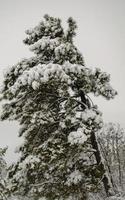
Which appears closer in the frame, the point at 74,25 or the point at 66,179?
the point at 66,179

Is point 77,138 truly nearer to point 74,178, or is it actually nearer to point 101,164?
point 74,178

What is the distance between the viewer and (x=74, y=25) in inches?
599

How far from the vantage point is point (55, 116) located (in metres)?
14.2

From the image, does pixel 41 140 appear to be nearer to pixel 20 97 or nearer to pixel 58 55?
pixel 20 97

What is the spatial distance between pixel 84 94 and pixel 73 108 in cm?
82

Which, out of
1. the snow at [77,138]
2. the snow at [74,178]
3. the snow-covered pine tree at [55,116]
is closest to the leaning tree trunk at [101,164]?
the snow-covered pine tree at [55,116]

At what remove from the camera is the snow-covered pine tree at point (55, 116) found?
1304 centimetres

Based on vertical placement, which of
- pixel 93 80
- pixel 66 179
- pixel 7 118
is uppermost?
pixel 93 80

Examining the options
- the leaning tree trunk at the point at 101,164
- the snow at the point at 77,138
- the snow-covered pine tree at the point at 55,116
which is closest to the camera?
the snow at the point at 77,138

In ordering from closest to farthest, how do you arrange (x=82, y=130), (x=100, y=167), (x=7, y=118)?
1. (x=82, y=130)
2. (x=100, y=167)
3. (x=7, y=118)

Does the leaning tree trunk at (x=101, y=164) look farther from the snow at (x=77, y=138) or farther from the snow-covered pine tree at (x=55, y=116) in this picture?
the snow at (x=77, y=138)

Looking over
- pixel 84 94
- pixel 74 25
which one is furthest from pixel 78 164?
pixel 74 25

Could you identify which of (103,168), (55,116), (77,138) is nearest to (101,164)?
(103,168)

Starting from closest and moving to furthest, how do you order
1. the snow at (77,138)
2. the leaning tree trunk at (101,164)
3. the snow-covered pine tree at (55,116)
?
the snow at (77,138) → the snow-covered pine tree at (55,116) → the leaning tree trunk at (101,164)
